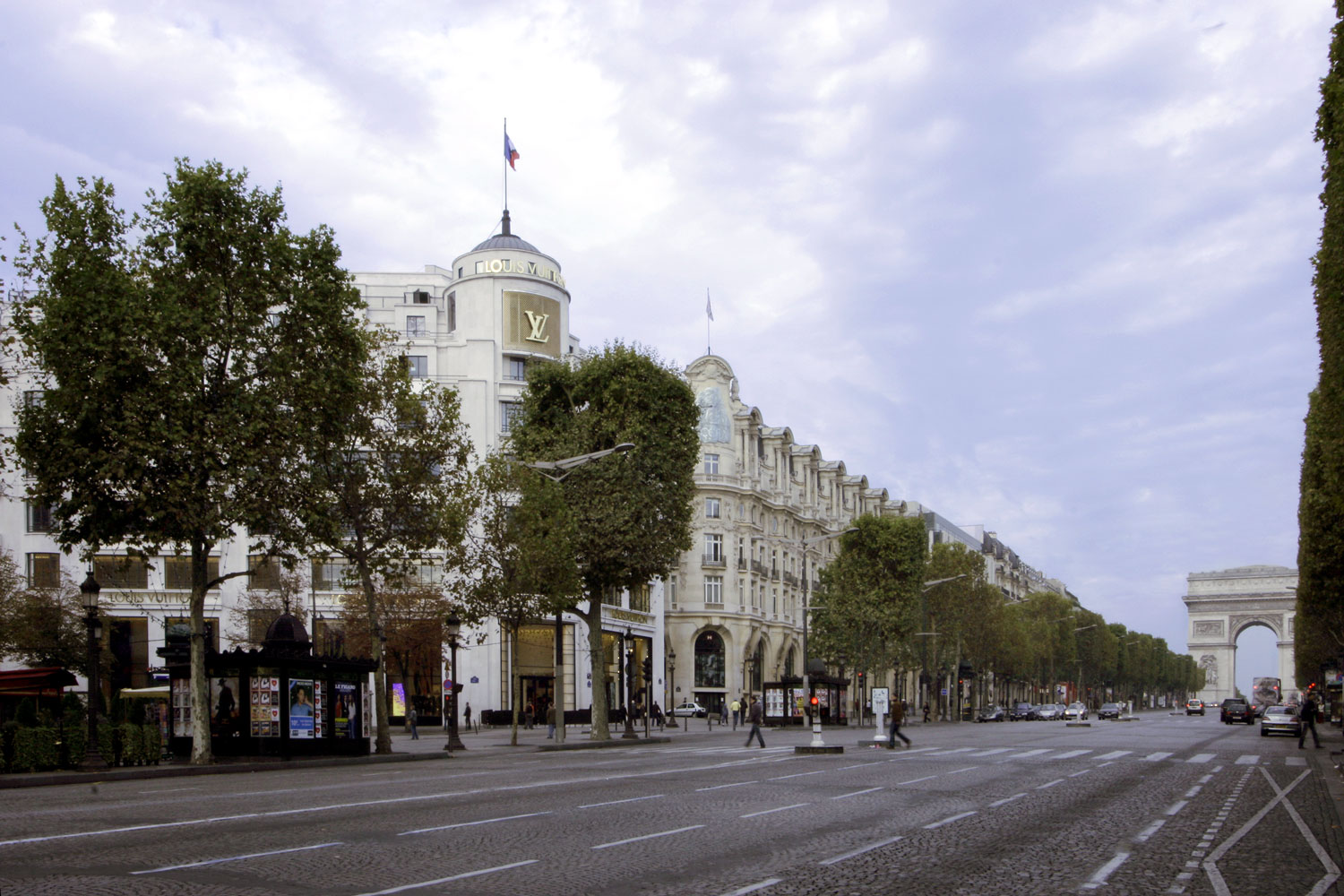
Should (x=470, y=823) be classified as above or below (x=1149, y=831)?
above

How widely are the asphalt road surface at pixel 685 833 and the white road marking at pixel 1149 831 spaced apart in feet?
0.26

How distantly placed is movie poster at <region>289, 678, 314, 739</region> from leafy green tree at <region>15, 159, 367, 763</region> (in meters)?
2.26

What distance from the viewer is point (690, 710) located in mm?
81438

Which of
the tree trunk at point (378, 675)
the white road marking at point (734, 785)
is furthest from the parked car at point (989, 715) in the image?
the white road marking at point (734, 785)

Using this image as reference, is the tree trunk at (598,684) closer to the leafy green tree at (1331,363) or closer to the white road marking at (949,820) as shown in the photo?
the leafy green tree at (1331,363)

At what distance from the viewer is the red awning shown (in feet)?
128

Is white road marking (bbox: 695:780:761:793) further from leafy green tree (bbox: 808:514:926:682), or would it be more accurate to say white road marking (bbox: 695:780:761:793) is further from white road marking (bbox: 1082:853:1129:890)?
leafy green tree (bbox: 808:514:926:682)

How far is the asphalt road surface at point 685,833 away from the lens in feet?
35.6

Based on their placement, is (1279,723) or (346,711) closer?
(346,711)

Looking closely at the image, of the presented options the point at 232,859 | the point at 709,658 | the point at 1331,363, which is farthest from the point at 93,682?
the point at 709,658

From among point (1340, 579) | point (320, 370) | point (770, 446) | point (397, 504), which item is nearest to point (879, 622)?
point (770, 446)

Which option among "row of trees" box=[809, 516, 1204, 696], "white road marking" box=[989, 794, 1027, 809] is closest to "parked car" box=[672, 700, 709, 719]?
"row of trees" box=[809, 516, 1204, 696]

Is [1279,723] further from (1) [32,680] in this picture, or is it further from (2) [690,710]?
(1) [32,680]

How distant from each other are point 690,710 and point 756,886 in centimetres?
7215
